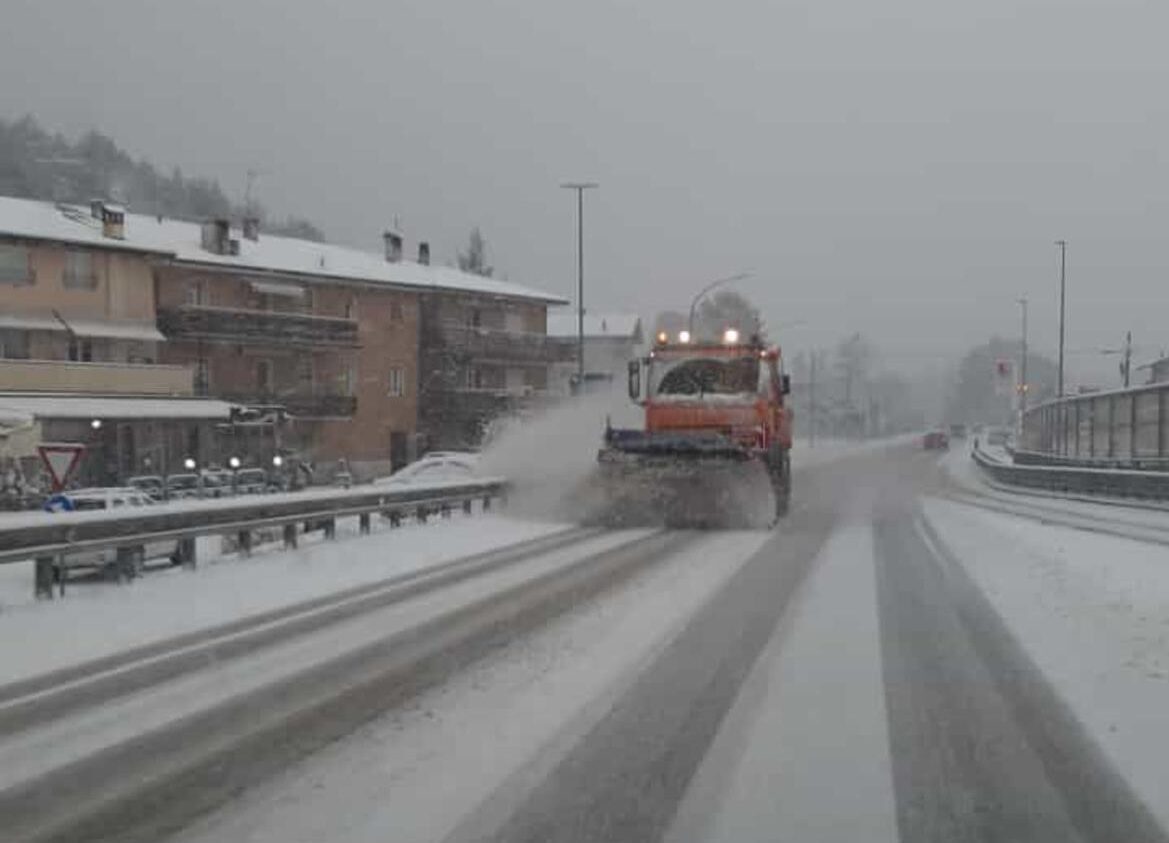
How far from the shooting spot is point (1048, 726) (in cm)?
733

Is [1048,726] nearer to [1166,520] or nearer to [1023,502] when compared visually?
[1166,520]

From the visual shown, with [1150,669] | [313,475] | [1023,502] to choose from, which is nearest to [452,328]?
[313,475]

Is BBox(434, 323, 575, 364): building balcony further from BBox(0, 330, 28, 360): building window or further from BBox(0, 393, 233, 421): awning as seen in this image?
BBox(0, 330, 28, 360): building window

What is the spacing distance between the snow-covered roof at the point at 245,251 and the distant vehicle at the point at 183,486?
12.8 meters

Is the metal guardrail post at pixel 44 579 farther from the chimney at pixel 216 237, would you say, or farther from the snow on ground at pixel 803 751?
the chimney at pixel 216 237

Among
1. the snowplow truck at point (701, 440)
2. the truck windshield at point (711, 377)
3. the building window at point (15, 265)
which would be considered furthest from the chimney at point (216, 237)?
the truck windshield at point (711, 377)

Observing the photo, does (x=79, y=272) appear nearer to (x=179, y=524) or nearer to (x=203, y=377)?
(x=203, y=377)

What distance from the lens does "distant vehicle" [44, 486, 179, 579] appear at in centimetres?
1374

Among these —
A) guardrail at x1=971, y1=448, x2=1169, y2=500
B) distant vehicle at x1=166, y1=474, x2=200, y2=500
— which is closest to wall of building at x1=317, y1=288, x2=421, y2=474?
distant vehicle at x1=166, y1=474, x2=200, y2=500

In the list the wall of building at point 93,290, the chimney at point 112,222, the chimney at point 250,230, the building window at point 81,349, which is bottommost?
the building window at point 81,349

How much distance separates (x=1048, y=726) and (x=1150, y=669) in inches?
77.7

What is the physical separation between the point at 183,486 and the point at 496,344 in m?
31.2

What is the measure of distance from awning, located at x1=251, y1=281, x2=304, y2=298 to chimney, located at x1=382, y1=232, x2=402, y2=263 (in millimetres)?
12168

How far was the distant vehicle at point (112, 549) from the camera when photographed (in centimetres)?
1374
